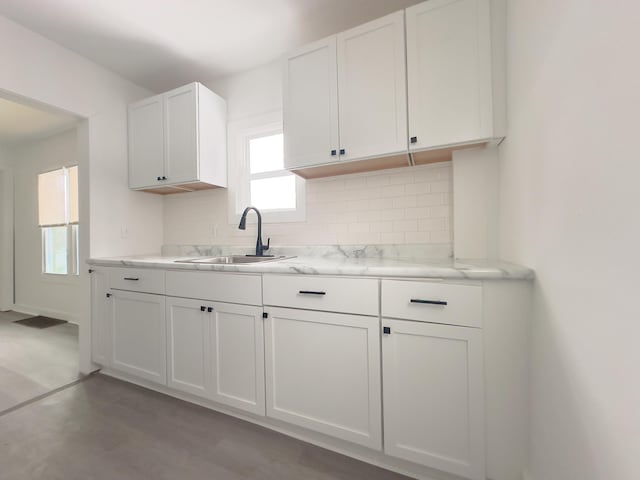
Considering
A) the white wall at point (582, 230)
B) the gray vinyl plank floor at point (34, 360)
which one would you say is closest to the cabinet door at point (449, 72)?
the white wall at point (582, 230)

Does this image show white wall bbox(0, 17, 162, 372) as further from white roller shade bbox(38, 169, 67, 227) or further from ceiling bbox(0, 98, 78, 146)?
white roller shade bbox(38, 169, 67, 227)

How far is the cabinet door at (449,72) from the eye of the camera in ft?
4.70

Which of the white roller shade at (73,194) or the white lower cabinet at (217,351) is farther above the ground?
the white roller shade at (73,194)

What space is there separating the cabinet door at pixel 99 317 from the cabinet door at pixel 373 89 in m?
2.14

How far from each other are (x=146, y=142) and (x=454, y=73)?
8.22 feet

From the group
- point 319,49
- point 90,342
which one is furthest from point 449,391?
point 90,342

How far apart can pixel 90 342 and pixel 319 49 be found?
2857 millimetres

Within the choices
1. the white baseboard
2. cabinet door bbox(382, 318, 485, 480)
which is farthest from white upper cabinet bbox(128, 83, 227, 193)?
the white baseboard

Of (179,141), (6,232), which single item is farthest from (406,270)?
(6,232)

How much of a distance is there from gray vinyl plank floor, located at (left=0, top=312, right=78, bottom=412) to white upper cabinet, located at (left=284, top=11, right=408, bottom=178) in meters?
2.50

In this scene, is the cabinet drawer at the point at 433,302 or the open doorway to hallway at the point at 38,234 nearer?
the cabinet drawer at the point at 433,302

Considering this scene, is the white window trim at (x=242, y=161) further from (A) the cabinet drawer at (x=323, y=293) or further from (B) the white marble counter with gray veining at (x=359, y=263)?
(A) the cabinet drawer at (x=323, y=293)

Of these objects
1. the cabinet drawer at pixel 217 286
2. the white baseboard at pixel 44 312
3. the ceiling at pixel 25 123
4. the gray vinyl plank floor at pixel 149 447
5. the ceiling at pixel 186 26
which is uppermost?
the ceiling at pixel 186 26

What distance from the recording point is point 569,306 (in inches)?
32.9
